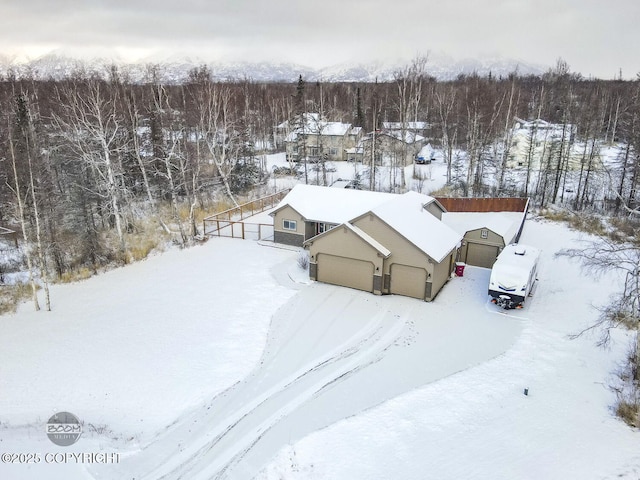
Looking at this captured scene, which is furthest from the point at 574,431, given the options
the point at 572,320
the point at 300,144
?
the point at 300,144

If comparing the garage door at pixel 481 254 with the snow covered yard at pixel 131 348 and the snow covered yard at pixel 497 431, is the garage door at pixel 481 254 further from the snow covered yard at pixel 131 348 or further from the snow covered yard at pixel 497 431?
the snow covered yard at pixel 131 348

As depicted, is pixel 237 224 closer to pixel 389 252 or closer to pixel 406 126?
pixel 389 252

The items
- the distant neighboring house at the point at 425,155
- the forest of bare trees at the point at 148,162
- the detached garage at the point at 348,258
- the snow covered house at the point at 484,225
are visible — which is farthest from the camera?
the distant neighboring house at the point at 425,155

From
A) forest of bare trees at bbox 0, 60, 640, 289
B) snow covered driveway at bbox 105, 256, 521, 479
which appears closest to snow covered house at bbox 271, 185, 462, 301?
snow covered driveway at bbox 105, 256, 521, 479

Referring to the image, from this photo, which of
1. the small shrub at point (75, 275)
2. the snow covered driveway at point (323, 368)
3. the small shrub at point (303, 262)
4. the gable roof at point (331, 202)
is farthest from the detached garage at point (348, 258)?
the small shrub at point (75, 275)

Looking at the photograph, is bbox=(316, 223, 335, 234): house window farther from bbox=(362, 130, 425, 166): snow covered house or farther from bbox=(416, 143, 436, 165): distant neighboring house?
bbox=(416, 143, 436, 165): distant neighboring house

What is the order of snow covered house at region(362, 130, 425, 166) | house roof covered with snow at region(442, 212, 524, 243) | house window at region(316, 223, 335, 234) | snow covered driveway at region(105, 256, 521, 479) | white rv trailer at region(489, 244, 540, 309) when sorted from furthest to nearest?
snow covered house at region(362, 130, 425, 166) < house window at region(316, 223, 335, 234) < house roof covered with snow at region(442, 212, 524, 243) < white rv trailer at region(489, 244, 540, 309) < snow covered driveway at region(105, 256, 521, 479)
